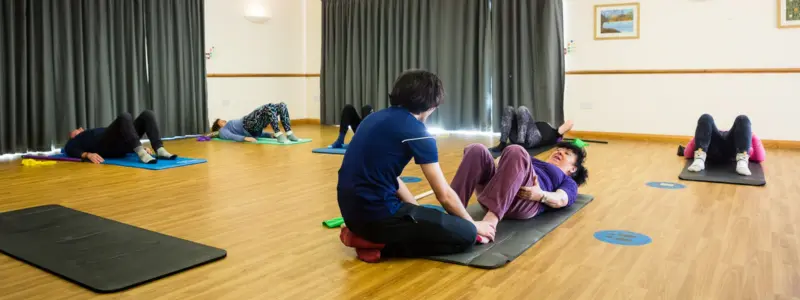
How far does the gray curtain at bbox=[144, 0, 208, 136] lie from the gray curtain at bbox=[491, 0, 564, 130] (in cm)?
351

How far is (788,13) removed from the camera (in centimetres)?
638

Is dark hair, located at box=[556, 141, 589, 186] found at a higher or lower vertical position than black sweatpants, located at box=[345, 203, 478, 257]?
higher

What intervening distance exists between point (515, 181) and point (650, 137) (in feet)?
15.8

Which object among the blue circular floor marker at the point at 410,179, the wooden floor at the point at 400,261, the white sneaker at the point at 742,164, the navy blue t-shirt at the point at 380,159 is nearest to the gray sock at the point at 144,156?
the wooden floor at the point at 400,261

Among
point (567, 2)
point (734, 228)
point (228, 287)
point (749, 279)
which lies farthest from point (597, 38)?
point (228, 287)

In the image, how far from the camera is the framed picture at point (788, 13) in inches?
250

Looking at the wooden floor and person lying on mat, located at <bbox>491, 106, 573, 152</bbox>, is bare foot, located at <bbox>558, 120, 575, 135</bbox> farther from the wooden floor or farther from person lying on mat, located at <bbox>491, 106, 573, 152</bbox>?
→ the wooden floor

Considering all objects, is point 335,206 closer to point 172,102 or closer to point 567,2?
point 172,102

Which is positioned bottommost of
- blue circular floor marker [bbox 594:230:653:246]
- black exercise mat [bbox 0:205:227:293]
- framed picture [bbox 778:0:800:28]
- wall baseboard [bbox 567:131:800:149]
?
blue circular floor marker [bbox 594:230:653:246]

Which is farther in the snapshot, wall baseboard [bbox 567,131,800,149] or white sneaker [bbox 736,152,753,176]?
wall baseboard [bbox 567,131,800,149]

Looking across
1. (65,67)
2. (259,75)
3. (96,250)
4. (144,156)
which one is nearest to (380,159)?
(96,250)

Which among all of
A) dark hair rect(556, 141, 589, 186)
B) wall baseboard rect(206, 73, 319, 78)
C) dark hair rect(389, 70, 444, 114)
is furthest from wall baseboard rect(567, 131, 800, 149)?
dark hair rect(389, 70, 444, 114)

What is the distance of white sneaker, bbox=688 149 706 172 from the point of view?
15.6 ft

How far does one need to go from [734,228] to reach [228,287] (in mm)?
2354
